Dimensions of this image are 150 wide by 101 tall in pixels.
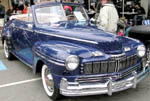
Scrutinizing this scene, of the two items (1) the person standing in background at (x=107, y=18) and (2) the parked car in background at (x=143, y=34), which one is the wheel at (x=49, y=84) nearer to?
(1) the person standing in background at (x=107, y=18)

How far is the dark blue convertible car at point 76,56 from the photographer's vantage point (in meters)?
3.13

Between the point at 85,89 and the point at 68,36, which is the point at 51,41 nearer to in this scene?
the point at 68,36

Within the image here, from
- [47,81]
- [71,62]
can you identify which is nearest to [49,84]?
[47,81]

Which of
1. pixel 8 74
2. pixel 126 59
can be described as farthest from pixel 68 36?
pixel 8 74

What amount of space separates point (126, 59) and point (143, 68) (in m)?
0.59

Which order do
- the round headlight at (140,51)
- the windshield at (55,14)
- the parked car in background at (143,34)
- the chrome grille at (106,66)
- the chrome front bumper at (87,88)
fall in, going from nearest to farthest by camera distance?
1. the chrome front bumper at (87,88)
2. the chrome grille at (106,66)
3. the round headlight at (140,51)
4. the windshield at (55,14)
5. the parked car in background at (143,34)

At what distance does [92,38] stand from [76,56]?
683 mm

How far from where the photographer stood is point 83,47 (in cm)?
348

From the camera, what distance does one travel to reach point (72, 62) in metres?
3.09

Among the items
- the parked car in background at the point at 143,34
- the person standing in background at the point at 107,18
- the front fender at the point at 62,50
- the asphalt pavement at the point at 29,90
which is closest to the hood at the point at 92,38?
the front fender at the point at 62,50

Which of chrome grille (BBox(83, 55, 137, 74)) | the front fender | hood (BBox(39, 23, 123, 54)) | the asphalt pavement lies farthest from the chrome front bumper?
the asphalt pavement

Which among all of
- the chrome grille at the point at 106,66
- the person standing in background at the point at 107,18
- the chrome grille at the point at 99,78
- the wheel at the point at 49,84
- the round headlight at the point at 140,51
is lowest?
the wheel at the point at 49,84

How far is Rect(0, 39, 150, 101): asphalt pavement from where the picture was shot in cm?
381

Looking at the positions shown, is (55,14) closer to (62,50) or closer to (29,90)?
(62,50)
